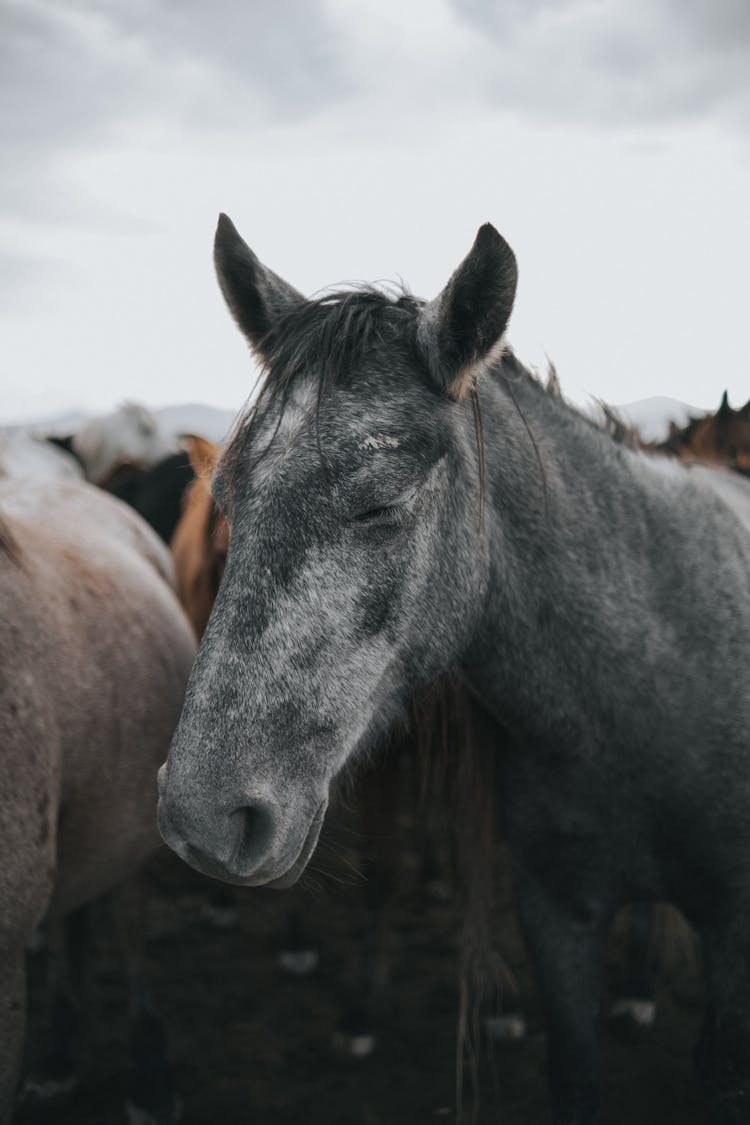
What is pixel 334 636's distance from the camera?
1885mm

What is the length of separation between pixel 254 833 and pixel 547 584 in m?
1.01

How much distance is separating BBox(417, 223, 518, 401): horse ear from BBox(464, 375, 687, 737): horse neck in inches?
11.1

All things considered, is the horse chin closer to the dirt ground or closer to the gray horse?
the gray horse

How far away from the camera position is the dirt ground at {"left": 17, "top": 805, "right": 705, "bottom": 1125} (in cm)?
352

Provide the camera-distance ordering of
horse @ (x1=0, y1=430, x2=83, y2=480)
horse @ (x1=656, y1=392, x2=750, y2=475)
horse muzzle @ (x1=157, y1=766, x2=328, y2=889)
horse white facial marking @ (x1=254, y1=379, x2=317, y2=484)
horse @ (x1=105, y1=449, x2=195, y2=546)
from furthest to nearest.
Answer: horse @ (x1=105, y1=449, x2=195, y2=546), horse @ (x1=0, y1=430, x2=83, y2=480), horse @ (x1=656, y1=392, x2=750, y2=475), horse white facial marking @ (x1=254, y1=379, x2=317, y2=484), horse muzzle @ (x1=157, y1=766, x2=328, y2=889)

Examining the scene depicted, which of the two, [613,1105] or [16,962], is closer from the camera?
[16,962]

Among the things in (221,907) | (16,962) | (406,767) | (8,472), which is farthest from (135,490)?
(16,962)

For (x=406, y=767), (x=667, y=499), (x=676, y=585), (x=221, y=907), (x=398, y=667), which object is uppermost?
(x=667, y=499)

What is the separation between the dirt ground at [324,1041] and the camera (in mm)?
3523

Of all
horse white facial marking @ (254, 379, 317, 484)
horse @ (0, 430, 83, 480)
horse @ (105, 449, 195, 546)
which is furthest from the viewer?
horse @ (105, 449, 195, 546)

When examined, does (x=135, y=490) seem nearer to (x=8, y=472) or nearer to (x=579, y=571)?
(x=8, y=472)

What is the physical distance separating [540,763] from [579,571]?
0.56m

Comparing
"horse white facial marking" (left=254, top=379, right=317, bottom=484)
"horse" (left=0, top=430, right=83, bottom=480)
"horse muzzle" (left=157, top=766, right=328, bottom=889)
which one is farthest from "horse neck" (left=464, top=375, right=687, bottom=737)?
"horse" (left=0, top=430, right=83, bottom=480)

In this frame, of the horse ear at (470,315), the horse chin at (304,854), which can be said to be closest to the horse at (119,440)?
the horse ear at (470,315)
